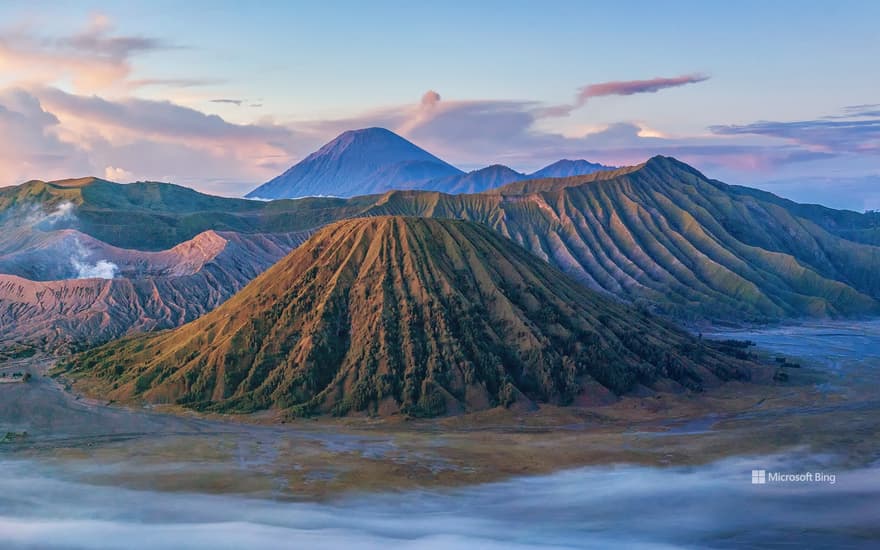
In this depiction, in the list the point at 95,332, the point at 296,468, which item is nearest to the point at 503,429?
the point at 296,468

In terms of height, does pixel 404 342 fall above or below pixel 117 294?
below

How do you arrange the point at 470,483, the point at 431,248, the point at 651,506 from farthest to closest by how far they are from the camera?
the point at 431,248
the point at 470,483
the point at 651,506

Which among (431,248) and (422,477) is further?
(431,248)

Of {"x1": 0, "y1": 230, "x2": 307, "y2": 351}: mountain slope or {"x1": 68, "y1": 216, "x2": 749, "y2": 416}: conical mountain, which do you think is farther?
{"x1": 0, "y1": 230, "x2": 307, "y2": 351}: mountain slope

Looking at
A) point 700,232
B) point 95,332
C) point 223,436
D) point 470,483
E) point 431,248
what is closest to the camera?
point 470,483

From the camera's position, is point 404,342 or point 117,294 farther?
point 117,294

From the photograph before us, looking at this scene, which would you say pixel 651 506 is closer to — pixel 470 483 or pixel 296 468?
pixel 470 483

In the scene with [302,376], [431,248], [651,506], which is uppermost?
[431,248]

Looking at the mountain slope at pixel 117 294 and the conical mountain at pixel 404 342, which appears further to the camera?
the mountain slope at pixel 117 294
